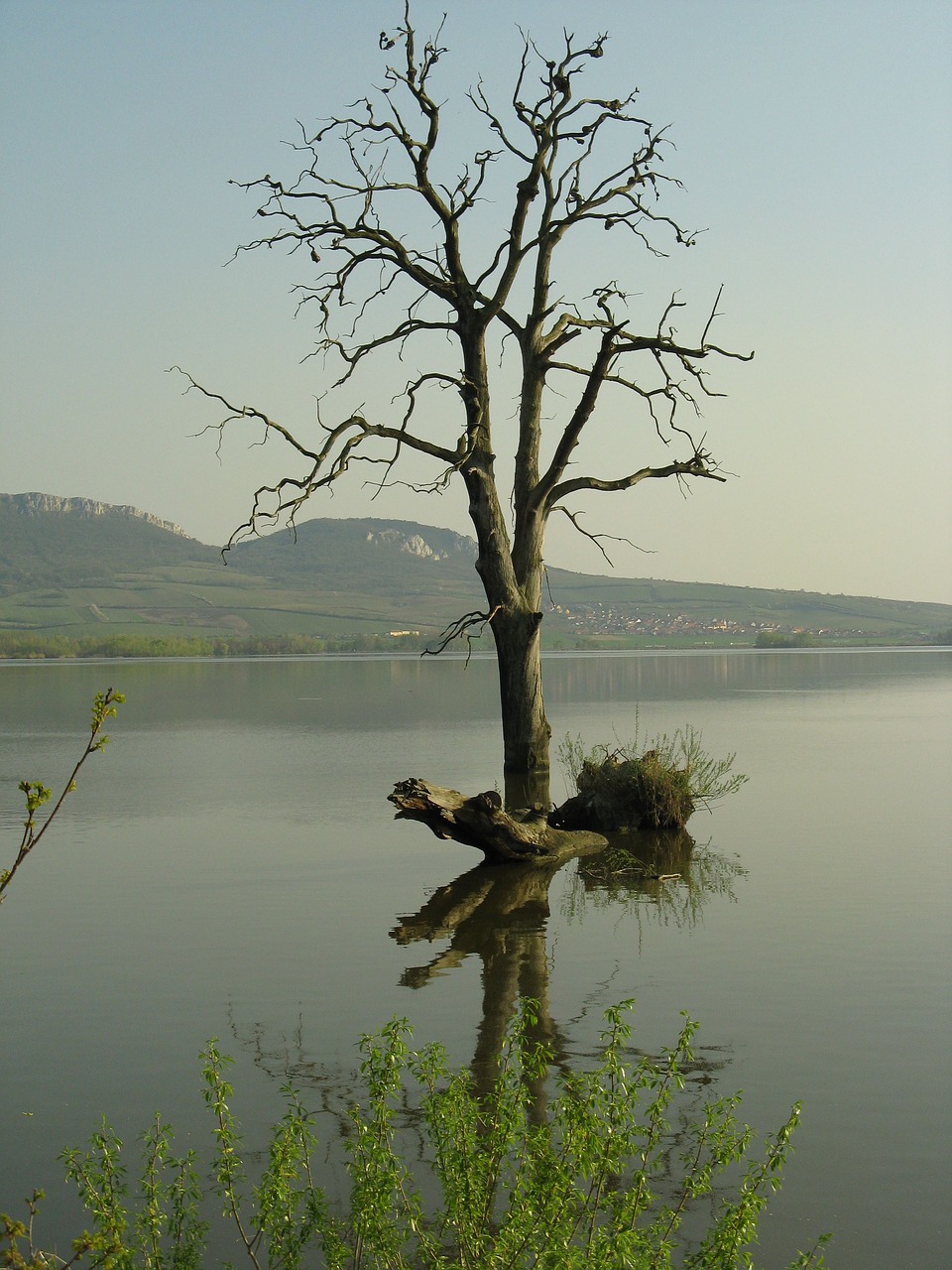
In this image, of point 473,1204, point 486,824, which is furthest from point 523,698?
point 473,1204

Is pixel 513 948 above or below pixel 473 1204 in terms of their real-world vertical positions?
below

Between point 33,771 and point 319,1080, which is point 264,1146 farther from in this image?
point 33,771

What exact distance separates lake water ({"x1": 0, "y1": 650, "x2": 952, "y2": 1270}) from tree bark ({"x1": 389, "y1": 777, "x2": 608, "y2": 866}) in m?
0.56

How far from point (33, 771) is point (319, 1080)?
64.3ft

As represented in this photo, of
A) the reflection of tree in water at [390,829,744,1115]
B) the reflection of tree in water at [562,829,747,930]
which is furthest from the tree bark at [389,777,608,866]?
the reflection of tree in water at [562,829,747,930]

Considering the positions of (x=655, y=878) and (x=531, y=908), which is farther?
(x=655, y=878)

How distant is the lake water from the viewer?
7.16 meters

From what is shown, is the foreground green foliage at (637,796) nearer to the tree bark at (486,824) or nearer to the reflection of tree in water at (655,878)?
the reflection of tree in water at (655,878)

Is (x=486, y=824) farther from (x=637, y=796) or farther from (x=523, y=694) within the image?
(x=523, y=694)

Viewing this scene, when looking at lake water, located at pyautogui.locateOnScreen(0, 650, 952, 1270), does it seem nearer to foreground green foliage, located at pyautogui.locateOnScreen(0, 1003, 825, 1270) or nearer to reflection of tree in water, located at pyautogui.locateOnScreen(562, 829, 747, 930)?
reflection of tree in water, located at pyautogui.locateOnScreen(562, 829, 747, 930)

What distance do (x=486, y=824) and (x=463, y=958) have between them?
13.6ft

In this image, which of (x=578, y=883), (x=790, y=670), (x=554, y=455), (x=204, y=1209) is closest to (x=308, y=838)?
(x=578, y=883)

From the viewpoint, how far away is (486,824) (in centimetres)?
1512

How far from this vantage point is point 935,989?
991cm
